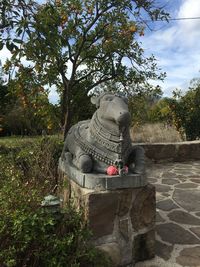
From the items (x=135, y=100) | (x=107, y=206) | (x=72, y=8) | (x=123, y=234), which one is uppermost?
(x=72, y=8)

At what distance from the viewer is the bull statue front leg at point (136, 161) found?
2.67m

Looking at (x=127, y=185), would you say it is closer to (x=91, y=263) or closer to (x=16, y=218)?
(x=91, y=263)

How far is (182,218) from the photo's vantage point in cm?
366

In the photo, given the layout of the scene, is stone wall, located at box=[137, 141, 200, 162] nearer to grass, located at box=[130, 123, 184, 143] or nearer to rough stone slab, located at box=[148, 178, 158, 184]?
rough stone slab, located at box=[148, 178, 158, 184]

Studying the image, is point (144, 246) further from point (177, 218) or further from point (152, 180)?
point (152, 180)

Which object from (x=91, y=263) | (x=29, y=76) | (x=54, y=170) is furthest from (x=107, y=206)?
(x=29, y=76)

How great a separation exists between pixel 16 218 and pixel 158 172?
458 centimetres

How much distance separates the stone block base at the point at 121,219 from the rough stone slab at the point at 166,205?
133 centimetres

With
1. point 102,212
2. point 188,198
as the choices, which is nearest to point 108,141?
point 102,212

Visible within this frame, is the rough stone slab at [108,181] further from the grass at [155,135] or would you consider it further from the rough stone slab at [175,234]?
the grass at [155,135]

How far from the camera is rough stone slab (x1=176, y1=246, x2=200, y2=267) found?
8.64 feet

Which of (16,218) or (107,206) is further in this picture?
(107,206)

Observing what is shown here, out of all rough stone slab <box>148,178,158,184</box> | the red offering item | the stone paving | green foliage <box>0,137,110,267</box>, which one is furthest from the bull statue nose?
rough stone slab <box>148,178,158,184</box>

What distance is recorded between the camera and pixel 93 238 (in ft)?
8.00
